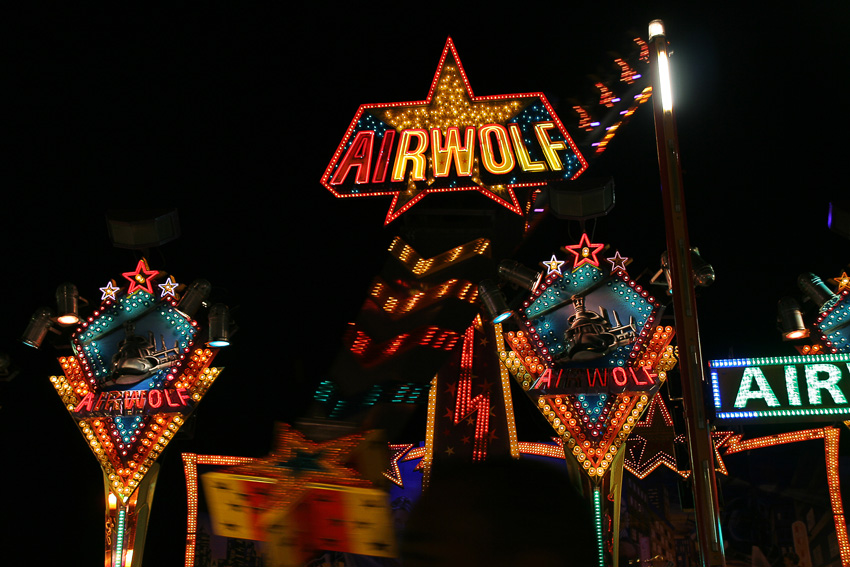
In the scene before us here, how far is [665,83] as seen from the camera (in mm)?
7758

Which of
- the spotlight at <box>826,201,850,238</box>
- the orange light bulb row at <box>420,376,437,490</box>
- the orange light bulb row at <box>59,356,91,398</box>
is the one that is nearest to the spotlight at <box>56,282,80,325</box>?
the orange light bulb row at <box>59,356,91,398</box>

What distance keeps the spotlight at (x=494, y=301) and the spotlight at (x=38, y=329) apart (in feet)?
26.0

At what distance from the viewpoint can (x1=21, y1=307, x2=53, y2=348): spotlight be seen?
651 inches

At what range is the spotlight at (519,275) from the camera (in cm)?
1542

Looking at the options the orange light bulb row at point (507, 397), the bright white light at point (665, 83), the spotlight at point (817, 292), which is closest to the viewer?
the bright white light at point (665, 83)

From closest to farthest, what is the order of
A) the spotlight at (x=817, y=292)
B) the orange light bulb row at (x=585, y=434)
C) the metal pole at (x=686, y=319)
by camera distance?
1. the metal pole at (x=686, y=319)
2. the orange light bulb row at (x=585, y=434)
3. the spotlight at (x=817, y=292)

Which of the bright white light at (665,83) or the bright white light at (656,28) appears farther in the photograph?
the bright white light at (656,28)

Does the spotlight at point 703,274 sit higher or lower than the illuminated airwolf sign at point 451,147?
lower

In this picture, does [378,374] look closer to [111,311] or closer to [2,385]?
[111,311]

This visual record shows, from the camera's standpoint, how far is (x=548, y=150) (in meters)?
17.0

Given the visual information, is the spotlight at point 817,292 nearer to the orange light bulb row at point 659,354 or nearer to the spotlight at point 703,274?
the spotlight at point 703,274

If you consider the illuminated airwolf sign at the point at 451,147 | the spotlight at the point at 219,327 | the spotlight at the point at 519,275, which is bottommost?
the spotlight at the point at 219,327

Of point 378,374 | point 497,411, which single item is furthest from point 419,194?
point 378,374

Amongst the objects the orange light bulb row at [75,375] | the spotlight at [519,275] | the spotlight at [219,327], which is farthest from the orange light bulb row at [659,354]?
the orange light bulb row at [75,375]
